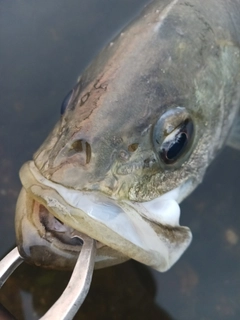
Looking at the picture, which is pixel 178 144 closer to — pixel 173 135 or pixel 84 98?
pixel 173 135

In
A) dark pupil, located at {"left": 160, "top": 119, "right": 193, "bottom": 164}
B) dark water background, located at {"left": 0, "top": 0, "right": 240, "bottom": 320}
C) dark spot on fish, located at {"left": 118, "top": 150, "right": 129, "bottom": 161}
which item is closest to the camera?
dark spot on fish, located at {"left": 118, "top": 150, "right": 129, "bottom": 161}

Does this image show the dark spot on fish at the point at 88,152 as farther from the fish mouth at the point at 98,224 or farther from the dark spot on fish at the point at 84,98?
the dark spot on fish at the point at 84,98

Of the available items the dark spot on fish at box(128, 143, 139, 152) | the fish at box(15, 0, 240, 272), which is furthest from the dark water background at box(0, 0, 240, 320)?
the dark spot on fish at box(128, 143, 139, 152)

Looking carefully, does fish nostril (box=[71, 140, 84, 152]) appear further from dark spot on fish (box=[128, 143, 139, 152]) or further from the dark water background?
the dark water background

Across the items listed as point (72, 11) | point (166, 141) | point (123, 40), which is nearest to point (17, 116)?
point (72, 11)

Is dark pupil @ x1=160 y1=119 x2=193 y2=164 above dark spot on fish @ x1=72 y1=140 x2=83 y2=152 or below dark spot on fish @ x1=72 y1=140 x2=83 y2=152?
below

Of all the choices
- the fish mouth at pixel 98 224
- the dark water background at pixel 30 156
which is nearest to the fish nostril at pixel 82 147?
the fish mouth at pixel 98 224

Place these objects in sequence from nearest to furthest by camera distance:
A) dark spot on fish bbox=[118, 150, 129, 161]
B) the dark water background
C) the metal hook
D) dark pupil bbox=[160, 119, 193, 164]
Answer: the metal hook
dark spot on fish bbox=[118, 150, 129, 161]
dark pupil bbox=[160, 119, 193, 164]
the dark water background
